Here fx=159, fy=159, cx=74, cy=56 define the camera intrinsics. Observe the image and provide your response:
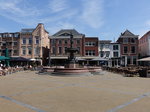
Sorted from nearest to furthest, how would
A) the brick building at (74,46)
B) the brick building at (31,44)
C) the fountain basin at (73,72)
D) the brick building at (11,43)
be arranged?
1. the fountain basin at (73,72)
2. the brick building at (74,46)
3. the brick building at (31,44)
4. the brick building at (11,43)

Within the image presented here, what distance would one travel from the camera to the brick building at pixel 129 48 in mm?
48812

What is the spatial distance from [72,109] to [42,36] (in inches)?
1838

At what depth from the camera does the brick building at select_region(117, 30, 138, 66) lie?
48.8 meters

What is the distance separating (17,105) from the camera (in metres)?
6.45

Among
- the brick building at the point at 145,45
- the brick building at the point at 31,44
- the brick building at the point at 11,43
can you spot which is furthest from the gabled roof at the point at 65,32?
the brick building at the point at 145,45

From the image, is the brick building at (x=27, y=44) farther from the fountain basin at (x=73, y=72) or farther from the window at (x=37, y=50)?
the fountain basin at (x=73, y=72)

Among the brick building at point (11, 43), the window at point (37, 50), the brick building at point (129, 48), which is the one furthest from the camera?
the brick building at point (11, 43)

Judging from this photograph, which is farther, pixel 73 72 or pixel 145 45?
pixel 145 45

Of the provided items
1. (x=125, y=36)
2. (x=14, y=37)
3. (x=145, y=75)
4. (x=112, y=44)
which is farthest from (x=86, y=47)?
(x=145, y=75)

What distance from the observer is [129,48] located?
48.9m

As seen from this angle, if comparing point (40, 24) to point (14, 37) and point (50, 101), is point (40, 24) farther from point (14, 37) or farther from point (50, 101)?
point (50, 101)

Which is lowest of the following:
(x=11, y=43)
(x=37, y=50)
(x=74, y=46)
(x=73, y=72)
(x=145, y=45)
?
(x=73, y=72)

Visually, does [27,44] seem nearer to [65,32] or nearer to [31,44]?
[31,44]

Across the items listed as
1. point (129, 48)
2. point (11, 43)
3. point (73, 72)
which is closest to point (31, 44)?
point (11, 43)
